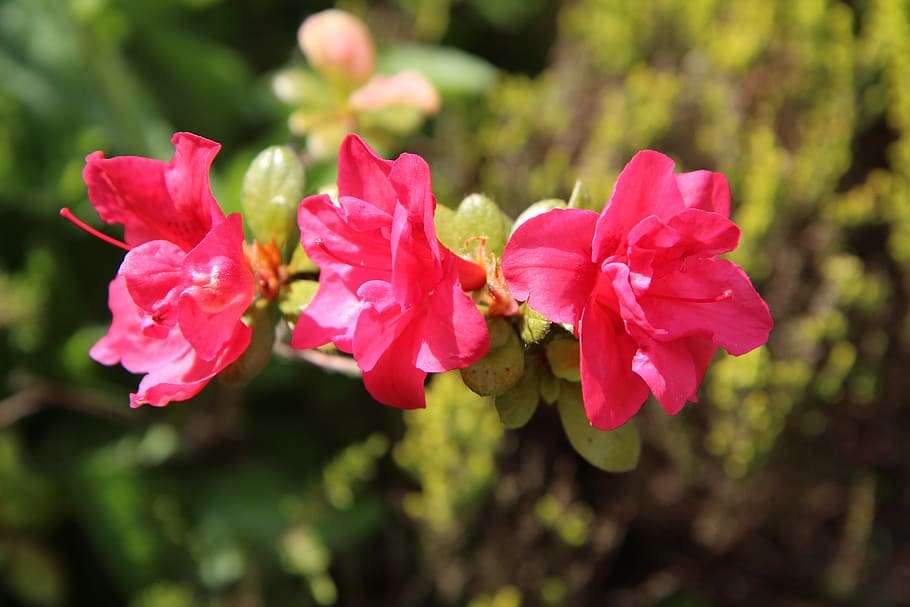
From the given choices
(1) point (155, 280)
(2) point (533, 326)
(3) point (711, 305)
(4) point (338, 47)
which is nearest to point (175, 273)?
(1) point (155, 280)

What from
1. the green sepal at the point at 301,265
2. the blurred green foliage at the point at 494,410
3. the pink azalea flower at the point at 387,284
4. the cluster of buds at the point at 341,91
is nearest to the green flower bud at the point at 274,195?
the green sepal at the point at 301,265

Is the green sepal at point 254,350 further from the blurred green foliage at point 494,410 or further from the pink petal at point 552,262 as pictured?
the blurred green foliage at point 494,410

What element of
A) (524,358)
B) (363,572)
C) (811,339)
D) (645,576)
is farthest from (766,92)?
(524,358)

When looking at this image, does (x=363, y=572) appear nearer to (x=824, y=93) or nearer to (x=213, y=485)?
(x=213, y=485)

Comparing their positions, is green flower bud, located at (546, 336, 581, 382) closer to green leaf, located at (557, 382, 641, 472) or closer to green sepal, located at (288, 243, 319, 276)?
green leaf, located at (557, 382, 641, 472)

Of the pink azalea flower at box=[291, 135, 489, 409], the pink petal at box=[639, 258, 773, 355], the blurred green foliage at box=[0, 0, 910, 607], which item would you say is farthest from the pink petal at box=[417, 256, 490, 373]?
the blurred green foliage at box=[0, 0, 910, 607]

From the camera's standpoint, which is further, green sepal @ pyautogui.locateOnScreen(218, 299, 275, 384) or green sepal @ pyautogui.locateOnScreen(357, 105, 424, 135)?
green sepal @ pyautogui.locateOnScreen(357, 105, 424, 135)
